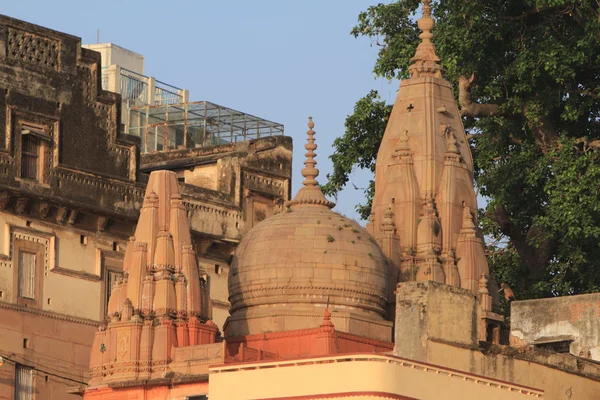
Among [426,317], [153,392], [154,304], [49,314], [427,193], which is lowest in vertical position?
[153,392]

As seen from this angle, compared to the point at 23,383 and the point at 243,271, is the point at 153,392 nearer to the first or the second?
the point at 243,271

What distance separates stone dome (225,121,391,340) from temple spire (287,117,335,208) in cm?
98

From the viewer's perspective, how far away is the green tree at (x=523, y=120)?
66000 mm

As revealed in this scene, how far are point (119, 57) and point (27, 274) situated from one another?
17.8 metres

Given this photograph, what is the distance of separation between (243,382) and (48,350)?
43.2ft

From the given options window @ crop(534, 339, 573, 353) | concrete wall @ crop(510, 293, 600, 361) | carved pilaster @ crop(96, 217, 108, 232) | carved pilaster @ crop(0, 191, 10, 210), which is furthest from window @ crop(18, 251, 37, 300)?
window @ crop(534, 339, 573, 353)

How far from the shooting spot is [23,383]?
6141 cm

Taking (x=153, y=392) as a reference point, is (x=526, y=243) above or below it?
above

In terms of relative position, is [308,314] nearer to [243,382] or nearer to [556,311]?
[243,382]

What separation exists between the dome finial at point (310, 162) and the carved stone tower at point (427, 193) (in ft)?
6.10

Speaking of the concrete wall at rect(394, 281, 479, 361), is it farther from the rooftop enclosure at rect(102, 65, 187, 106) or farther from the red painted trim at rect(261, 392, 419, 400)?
the rooftop enclosure at rect(102, 65, 187, 106)

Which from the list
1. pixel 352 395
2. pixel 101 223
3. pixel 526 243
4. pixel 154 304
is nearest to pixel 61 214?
pixel 101 223

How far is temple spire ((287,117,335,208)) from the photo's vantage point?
5619 cm

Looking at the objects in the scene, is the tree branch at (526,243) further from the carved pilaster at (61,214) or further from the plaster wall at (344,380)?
the plaster wall at (344,380)
